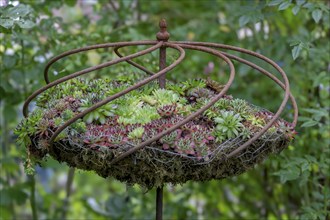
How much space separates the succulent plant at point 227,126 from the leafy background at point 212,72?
514 millimetres

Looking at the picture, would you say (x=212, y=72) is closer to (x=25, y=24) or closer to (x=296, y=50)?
(x=296, y=50)

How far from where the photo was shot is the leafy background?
7.75 ft

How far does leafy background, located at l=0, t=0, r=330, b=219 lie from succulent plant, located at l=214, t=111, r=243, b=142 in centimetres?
51

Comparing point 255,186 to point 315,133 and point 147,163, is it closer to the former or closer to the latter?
point 315,133

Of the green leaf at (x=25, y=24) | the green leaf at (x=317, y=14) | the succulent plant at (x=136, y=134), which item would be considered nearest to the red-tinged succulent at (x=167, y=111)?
the succulent plant at (x=136, y=134)

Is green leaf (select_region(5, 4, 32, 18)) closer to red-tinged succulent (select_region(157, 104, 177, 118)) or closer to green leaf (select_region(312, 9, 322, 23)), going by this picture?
red-tinged succulent (select_region(157, 104, 177, 118))

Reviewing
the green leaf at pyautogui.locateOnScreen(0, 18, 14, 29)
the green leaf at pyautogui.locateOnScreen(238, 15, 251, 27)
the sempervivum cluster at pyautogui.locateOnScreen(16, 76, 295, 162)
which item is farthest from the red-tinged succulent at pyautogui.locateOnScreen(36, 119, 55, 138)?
the green leaf at pyautogui.locateOnScreen(238, 15, 251, 27)

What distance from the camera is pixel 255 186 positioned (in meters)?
3.58

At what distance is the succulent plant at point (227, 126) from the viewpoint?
1.57 meters

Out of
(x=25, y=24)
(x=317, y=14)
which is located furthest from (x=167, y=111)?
(x=317, y=14)

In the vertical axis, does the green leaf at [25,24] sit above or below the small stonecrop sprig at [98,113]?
above

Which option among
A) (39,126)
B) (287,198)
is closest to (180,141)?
(39,126)

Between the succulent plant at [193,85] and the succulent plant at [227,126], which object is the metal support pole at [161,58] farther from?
the succulent plant at [227,126]

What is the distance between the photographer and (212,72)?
336cm
